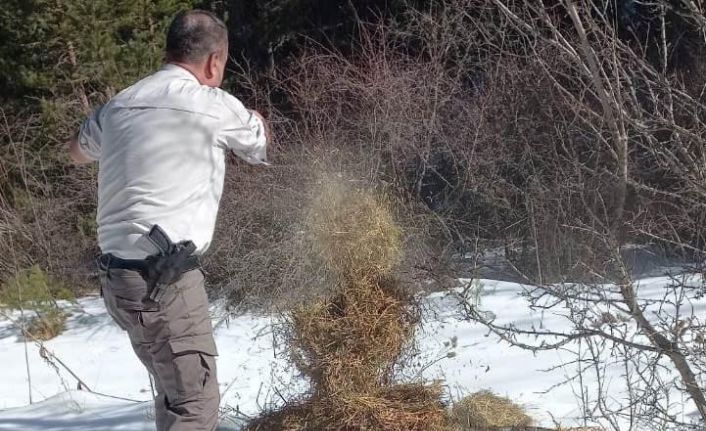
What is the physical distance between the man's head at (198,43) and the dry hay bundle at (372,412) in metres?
1.45

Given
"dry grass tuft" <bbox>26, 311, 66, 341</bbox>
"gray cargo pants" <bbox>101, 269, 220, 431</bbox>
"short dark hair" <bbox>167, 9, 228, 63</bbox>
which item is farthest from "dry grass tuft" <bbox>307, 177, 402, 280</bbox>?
"dry grass tuft" <bbox>26, 311, 66, 341</bbox>

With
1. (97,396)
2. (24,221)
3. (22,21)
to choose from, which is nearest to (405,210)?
(97,396)

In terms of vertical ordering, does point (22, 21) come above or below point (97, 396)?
above

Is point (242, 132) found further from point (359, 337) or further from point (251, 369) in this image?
point (251, 369)

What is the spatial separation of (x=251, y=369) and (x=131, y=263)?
3.92 metres

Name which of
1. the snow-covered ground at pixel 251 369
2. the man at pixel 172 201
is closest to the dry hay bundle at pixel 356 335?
the snow-covered ground at pixel 251 369

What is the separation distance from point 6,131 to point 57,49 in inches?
51.1

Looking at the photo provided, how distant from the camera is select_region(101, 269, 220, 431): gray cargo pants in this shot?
2604mm

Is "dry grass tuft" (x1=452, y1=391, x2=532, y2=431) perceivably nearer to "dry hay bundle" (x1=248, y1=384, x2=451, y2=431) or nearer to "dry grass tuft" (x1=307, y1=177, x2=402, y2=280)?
"dry hay bundle" (x1=248, y1=384, x2=451, y2=431)

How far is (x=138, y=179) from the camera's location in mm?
2545

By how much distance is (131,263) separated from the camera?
2605mm

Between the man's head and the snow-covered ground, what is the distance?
159 centimetres

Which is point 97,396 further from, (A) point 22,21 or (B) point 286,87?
(A) point 22,21

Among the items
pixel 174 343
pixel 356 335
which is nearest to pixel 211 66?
pixel 174 343
